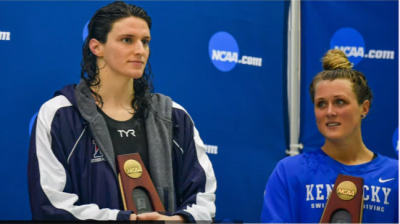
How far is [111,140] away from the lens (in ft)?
7.98

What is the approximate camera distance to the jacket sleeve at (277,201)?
99.7 inches

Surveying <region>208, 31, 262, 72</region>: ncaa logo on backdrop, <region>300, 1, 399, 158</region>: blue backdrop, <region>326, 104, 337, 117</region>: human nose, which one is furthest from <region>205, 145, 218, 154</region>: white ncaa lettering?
<region>326, 104, 337, 117</region>: human nose

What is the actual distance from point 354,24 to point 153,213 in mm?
2043

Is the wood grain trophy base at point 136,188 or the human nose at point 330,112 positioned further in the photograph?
the human nose at point 330,112

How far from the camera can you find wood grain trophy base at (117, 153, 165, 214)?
2357 millimetres

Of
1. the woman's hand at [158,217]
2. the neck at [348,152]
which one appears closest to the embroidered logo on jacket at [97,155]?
the woman's hand at [158,217]

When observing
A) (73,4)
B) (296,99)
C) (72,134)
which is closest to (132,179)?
(72,134)

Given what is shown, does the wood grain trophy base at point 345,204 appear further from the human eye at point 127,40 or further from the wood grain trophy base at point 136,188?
the human eye at point 127,40

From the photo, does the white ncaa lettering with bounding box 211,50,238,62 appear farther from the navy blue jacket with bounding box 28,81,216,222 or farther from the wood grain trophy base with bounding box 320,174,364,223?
the wood grain trophy base with bounding box 320,174,364,223

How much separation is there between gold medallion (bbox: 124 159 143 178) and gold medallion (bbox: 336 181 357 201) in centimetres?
78

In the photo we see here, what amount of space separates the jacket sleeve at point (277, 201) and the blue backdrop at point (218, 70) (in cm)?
97

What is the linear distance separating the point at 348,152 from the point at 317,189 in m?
0.22

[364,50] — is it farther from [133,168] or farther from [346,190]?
[133,168]

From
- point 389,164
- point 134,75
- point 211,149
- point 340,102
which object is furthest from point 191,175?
point 211,149
